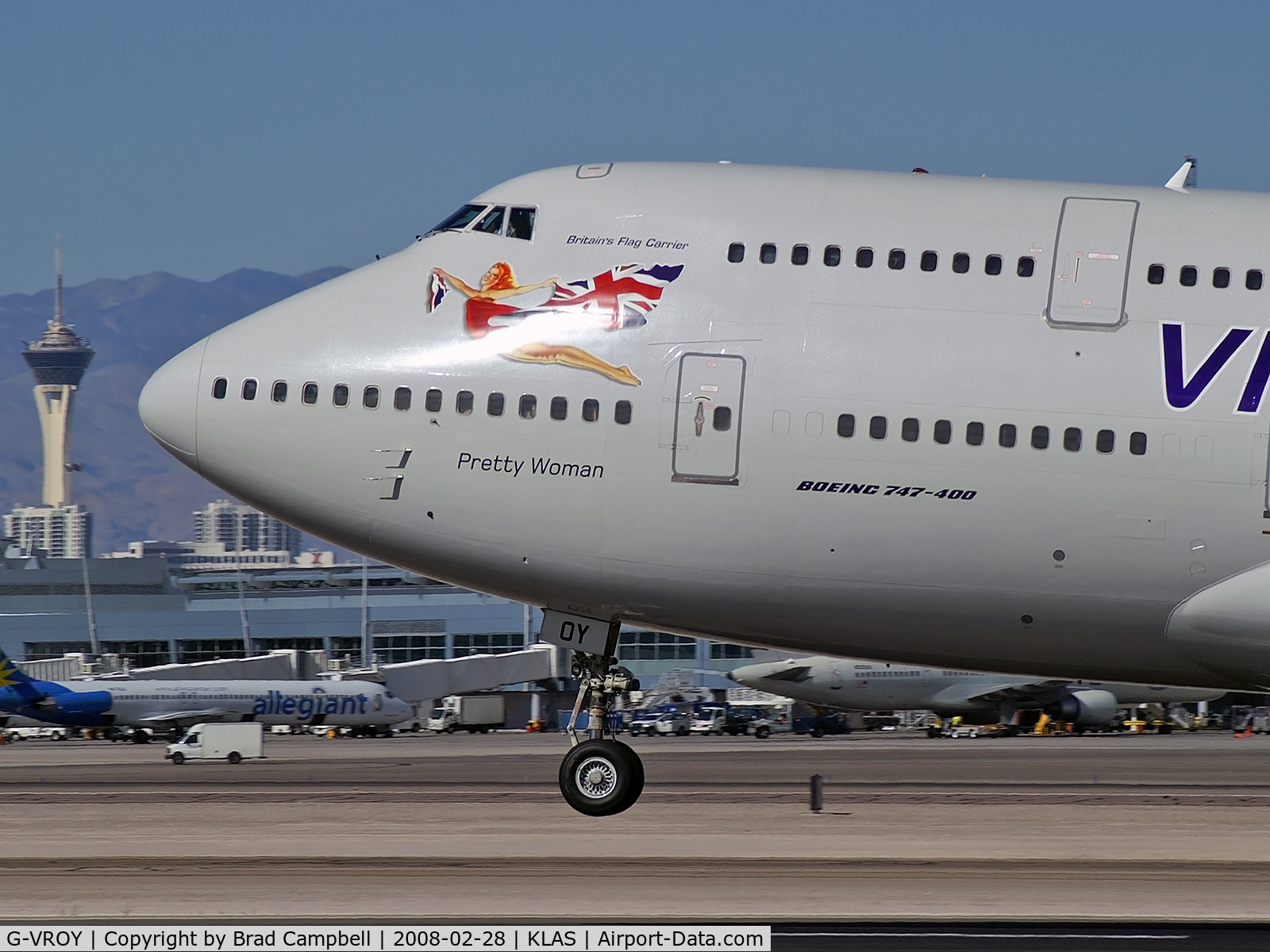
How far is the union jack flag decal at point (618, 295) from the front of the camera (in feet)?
60.2

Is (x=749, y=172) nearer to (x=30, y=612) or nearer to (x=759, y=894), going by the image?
(x=759, y=894)

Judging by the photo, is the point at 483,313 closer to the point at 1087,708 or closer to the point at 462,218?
the point at 462,218

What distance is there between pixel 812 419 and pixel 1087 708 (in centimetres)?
8116

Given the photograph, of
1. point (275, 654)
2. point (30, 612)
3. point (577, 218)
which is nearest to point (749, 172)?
point (577, 218)

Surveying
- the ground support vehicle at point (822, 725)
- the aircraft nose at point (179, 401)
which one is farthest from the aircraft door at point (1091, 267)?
the ground support vehicle at point (822, 725)

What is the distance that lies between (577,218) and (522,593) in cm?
456

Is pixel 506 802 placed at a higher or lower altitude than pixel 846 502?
lower

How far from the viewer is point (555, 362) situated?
18328 mm

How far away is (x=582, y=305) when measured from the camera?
1852 cm

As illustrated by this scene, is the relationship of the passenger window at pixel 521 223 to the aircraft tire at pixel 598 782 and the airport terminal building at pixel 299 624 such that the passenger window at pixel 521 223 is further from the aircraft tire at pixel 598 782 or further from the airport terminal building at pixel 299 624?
the airport terminal building at pixel 299 624

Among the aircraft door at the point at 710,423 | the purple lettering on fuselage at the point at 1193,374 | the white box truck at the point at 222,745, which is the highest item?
the purple lettering on fuselage at the point at 1193,374

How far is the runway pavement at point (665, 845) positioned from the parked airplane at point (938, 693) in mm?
34399

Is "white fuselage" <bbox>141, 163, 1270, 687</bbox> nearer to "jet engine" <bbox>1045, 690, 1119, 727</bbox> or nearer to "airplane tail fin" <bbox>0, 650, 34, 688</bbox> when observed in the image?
"jet engine" <bbox>1045, 690, 1119, 727</bbox>

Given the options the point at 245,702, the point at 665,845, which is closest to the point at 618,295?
the point at 665,845
